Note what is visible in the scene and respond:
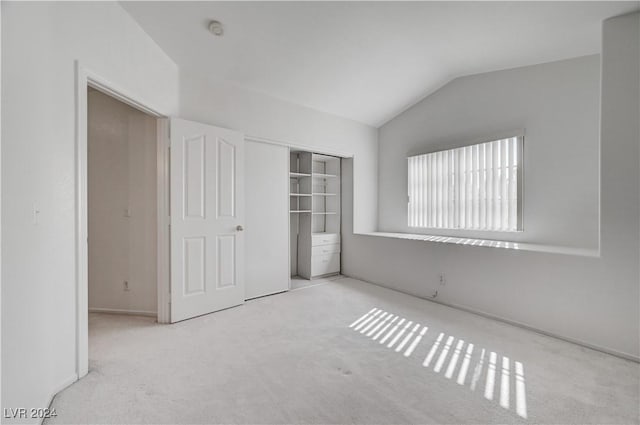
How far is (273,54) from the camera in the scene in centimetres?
291

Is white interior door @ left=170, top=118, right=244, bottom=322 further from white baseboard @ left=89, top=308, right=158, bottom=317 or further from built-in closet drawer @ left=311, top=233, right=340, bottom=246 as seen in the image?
built-in closet drawer @ left=311, top=233, right=340, bottom=246

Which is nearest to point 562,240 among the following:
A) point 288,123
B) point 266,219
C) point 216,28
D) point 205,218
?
point 266,219

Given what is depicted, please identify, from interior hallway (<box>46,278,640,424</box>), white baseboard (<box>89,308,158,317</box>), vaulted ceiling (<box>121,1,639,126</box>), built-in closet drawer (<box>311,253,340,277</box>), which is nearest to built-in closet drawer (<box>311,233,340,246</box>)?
built-in closet drawer (<box>311,253,340,277</box>)

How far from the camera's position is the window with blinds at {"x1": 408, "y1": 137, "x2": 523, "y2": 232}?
330 centimetres

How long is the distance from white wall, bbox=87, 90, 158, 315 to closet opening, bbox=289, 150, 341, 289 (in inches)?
75.3

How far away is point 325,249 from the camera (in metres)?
4.67

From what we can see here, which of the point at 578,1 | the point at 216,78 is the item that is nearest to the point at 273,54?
the point at 216,78

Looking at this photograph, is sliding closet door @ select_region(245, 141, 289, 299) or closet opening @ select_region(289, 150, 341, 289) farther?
closet opening @ select_region(289, 150, 341, 289)

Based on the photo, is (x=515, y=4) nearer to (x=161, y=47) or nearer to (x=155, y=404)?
(x=161, y=47)

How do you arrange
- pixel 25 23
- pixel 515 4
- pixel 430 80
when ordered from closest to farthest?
1. pixel 25 23
2. pixel 515 4
3. pixel 430 80

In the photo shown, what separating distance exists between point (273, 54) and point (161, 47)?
1.10 metres

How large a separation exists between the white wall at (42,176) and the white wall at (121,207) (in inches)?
40.0

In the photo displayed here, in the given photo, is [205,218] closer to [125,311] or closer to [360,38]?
[125,311]

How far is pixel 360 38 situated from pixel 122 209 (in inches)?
126
